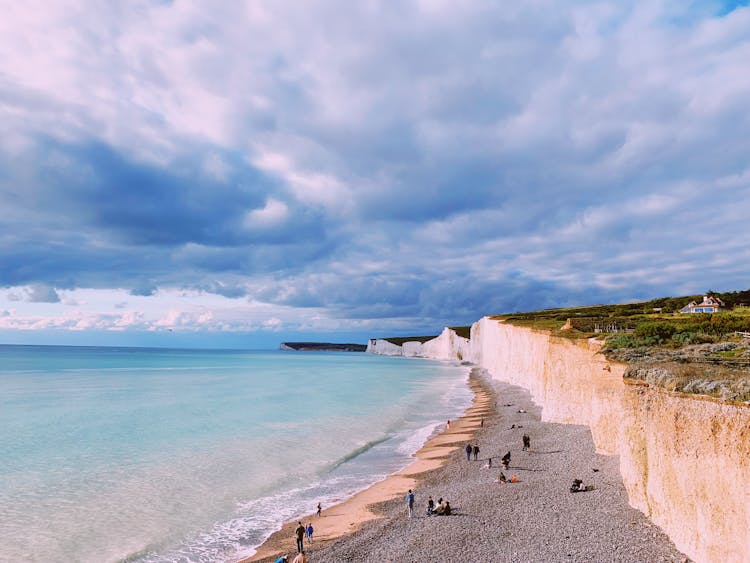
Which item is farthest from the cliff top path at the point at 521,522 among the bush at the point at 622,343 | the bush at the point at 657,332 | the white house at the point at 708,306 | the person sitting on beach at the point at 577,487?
the white house at the point at 708,306

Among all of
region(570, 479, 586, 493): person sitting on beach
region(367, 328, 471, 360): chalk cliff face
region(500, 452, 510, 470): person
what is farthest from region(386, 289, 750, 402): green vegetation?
region(367, 328, 471, 360): chalk cliff face

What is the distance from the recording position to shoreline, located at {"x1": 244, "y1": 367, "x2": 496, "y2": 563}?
A: 14.8m

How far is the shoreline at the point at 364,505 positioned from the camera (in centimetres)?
1484

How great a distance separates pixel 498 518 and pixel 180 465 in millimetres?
16810

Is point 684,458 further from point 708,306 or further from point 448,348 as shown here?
point 448,348

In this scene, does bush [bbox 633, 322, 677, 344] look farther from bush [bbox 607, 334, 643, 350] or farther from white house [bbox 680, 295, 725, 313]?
white house [bbox 680, 295, 725, 313]

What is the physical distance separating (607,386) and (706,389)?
32.9 ft

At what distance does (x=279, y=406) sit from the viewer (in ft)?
147

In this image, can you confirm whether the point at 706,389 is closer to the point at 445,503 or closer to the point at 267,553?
the point at 445,503

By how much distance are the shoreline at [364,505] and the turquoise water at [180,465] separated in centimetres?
68

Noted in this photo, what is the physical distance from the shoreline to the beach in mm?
40

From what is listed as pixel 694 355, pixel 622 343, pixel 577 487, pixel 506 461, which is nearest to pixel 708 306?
pixel 622 343

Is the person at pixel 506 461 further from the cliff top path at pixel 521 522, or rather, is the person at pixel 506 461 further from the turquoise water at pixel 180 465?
the turquoise water at pixel 180 465

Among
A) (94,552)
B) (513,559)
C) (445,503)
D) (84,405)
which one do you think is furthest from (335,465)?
(84,405)
